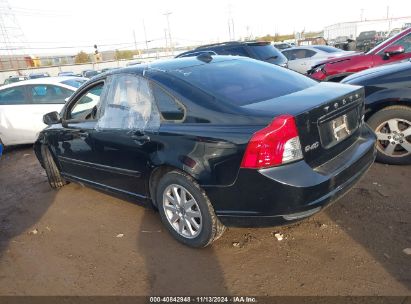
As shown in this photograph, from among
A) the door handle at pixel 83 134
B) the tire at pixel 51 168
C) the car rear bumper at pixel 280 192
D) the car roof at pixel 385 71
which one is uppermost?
the car roof at pixel 385 71

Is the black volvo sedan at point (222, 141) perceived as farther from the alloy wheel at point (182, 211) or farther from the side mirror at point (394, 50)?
the side mirror at point (394, 50)

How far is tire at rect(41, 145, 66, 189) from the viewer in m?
4.96

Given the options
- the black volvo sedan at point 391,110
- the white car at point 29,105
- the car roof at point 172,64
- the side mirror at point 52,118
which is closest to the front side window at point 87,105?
the side mirror at point 52,118

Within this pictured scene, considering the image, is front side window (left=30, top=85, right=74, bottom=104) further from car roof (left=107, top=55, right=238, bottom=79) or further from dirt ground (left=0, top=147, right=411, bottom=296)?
car roof (left=107, top=55, right=238, bottom=79)

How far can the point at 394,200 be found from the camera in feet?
12.1

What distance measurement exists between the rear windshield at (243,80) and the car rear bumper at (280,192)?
2.15 feet

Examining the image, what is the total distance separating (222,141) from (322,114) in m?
0.79

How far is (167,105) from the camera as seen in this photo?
309 centimetres

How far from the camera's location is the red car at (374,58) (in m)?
6.08

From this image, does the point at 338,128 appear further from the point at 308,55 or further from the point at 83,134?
the point at 308,55

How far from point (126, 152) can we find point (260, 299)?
70.3 inches

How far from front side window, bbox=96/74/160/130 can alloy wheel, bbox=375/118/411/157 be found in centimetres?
290

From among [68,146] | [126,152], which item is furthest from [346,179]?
[68,146]

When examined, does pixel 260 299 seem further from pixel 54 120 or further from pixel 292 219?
pixel 54 120
